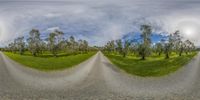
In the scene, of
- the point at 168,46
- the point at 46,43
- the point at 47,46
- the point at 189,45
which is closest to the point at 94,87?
the point at 47,46

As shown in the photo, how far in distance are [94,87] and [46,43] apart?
16.7 feet

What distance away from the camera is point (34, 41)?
23109mm

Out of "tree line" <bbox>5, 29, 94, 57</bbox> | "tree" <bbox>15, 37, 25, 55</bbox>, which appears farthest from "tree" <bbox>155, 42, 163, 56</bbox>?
"tree" <bbox>15, 37, 25, 55</bbox>

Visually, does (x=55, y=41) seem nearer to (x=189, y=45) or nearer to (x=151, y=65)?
(x=151, y=65)

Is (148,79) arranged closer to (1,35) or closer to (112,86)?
(112,86)

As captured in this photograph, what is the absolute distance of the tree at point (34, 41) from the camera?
22438 millimetres

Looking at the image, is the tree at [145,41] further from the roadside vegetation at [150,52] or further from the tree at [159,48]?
the tree at [159,48]

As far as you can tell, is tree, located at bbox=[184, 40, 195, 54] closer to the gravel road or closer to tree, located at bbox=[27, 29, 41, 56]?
the gravel road

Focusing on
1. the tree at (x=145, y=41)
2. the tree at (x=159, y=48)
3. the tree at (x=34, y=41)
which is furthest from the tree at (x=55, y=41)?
the tree at (x=159, y=48)

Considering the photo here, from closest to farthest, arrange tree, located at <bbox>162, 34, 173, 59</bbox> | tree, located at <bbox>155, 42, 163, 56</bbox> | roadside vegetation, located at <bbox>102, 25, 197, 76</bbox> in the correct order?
1. roadside vegetation, located at <bbox>102, 25, 197, 76</bbox>
2. tree, located at <bbox>155, 42, 163, 56</bbox>
3. tree, located at <bbox>162, 34, 173, 59</bbox>

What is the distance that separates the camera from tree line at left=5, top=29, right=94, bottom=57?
22500mm

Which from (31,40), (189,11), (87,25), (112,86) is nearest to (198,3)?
(189,11)

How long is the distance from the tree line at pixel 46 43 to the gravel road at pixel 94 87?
9.00 feet

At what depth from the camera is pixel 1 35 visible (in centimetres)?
2003
